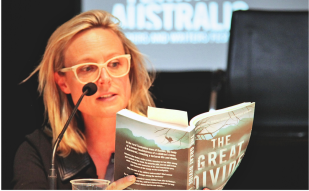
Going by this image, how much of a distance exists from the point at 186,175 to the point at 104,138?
632 mm

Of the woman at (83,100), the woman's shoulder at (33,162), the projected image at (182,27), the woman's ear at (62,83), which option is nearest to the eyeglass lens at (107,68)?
the woman at (83,100)

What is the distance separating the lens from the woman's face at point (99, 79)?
4.71 ft

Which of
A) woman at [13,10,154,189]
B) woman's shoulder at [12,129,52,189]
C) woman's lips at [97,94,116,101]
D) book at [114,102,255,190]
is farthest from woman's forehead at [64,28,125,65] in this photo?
book at [114,102,255,190]

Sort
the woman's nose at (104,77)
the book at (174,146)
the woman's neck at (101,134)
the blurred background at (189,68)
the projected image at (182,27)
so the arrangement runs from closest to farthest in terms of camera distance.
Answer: the book at (174,146)
the woman's nose at (104,77)
the woman's neck at (101,134)
the blurred background at (189,68)
the projected image at (182,27)

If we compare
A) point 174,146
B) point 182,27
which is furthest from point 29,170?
point 182,27

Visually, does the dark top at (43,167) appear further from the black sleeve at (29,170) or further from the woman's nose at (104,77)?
the woman's nose at (104,77)

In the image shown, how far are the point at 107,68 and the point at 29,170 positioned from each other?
499 millimetres

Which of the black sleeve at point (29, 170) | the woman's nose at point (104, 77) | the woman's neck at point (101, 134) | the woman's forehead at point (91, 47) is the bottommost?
the black sleeve at point (29, 170)

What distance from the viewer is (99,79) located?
55.7 inches

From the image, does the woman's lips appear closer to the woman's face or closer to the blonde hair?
the woman's face

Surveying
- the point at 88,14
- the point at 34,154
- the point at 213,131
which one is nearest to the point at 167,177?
the point at 213,131

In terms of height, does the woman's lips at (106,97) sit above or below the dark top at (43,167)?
above

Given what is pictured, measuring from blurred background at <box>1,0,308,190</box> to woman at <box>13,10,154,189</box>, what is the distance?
0.85ft

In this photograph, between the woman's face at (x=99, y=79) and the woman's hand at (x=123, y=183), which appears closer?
the woman's hand at (x=123, y=183)
